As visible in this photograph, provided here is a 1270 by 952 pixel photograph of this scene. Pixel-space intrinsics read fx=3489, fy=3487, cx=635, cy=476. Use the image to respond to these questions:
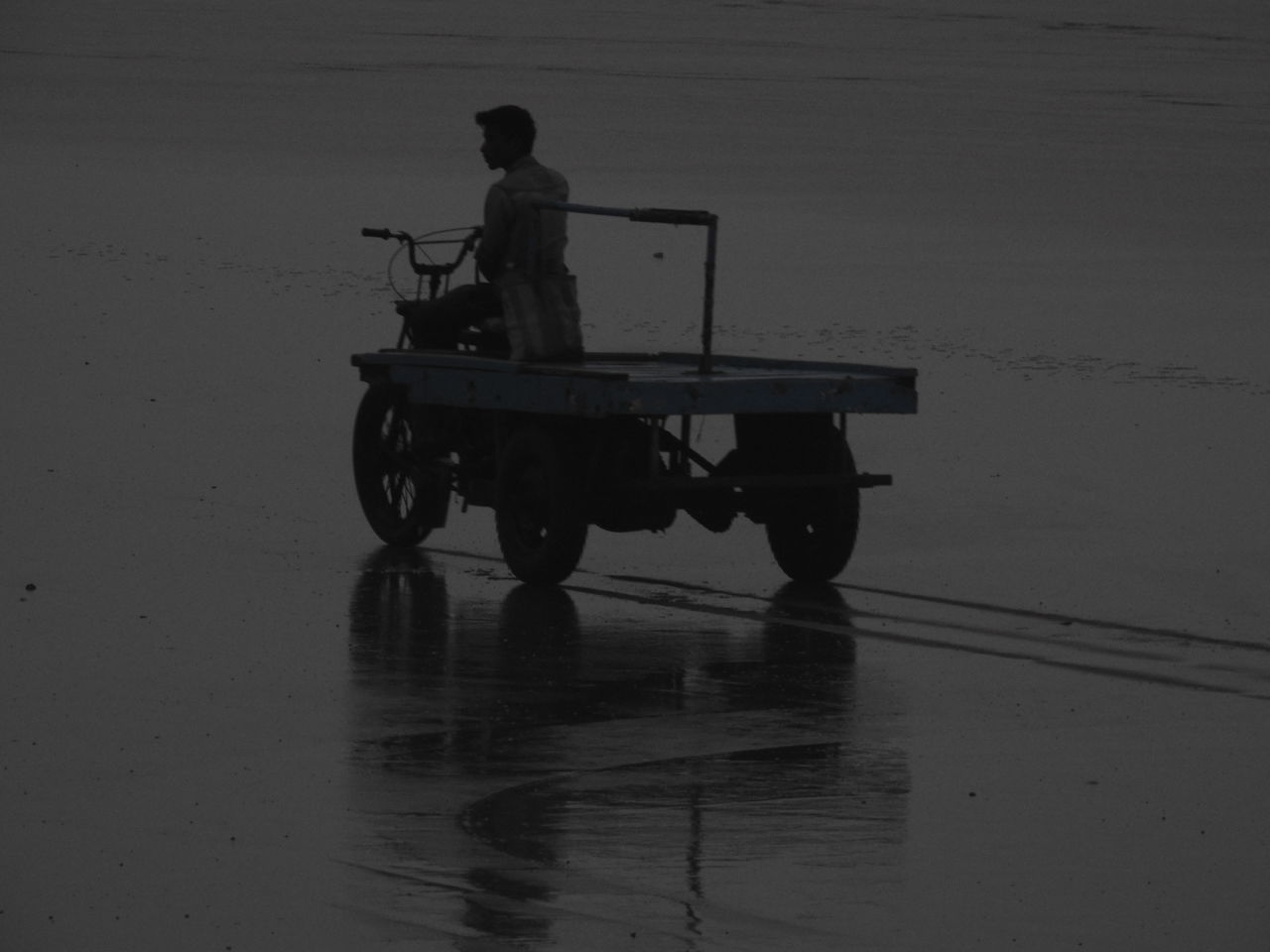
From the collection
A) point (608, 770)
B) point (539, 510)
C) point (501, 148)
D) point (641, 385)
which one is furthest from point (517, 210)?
point (608, 770)

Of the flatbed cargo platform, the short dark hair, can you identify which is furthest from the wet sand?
the short dark hair

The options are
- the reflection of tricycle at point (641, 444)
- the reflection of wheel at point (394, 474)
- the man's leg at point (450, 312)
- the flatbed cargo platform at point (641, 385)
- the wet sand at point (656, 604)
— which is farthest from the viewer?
the reflection of wheel at point (394, 474)

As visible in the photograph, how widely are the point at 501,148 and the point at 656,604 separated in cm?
227

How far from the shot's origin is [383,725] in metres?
10.6

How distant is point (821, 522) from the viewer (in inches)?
559

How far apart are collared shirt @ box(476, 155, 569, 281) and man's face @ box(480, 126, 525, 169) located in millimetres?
145

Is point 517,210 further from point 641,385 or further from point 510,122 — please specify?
point 641,385

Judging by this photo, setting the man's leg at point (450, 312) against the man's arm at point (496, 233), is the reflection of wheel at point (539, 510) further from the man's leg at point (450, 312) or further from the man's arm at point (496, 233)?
the man's leg at point (450, 312)

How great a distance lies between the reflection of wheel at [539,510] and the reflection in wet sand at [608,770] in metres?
0.16

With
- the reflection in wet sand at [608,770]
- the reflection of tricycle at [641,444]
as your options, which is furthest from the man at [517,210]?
the reflection in wet sand at [608,770]

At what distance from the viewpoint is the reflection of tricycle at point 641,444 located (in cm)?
1352

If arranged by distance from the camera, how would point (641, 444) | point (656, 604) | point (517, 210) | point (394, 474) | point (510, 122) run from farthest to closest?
point (394, 474)
point (510, 122)
point (517, 210)
point (641, 444)
point (656, 604)

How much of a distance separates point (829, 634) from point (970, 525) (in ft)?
10.3

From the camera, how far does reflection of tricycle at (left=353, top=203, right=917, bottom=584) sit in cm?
1352
